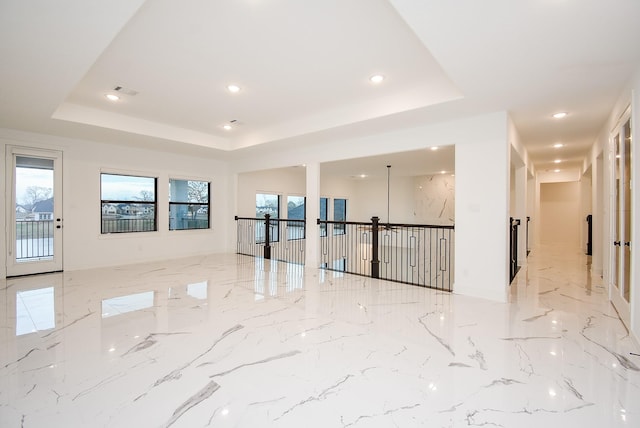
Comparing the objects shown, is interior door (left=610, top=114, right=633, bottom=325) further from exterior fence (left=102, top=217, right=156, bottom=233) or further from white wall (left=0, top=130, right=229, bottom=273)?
exterior fence (left=102, top=217, right=156, bottom=233)

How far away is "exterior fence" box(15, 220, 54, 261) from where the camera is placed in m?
5.29

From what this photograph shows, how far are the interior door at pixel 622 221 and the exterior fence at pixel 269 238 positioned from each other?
5290 millimetres

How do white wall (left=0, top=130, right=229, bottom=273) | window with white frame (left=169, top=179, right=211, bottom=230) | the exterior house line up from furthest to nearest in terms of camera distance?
1. window with white frame (left=169, top=179, right=211, bottom=230)
2. white wall (left=0, top=130, right=229, bottom=273)
3. the exterior house

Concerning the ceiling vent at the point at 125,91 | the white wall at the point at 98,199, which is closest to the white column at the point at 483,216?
the ceiling vent at the point at 125,91

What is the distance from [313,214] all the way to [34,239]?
4961 millimetres

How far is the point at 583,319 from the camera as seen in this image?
3.32m

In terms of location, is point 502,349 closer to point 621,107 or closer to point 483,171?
point 483,171

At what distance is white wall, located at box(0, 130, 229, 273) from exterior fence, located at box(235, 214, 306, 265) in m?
0.90

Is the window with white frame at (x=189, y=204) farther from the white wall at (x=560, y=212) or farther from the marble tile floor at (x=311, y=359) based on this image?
the white wall at (x=560, y=212)

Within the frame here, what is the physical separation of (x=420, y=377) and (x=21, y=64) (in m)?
4.35

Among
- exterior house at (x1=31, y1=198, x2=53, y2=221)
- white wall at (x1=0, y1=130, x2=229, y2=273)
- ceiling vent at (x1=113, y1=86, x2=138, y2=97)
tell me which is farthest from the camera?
white wall at (x1=0, y1=130, x2=229, y2=273)

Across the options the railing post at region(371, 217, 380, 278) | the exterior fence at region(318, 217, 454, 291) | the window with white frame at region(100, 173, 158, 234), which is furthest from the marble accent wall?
the window with white frame at region(100, 173, 158, 234)

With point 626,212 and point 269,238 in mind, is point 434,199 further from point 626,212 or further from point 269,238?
point 626,212

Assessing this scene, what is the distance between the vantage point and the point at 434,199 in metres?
11.2
